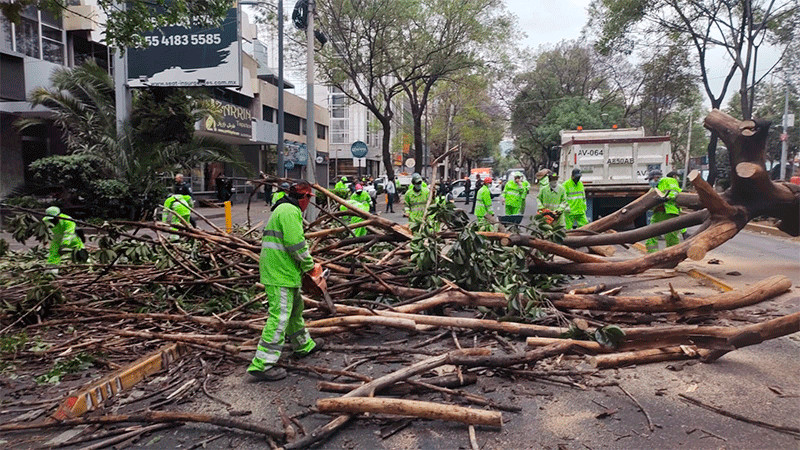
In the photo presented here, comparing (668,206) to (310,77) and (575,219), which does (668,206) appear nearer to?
(575,219)


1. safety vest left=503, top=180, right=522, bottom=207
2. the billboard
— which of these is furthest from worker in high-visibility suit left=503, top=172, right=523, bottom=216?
the billboard

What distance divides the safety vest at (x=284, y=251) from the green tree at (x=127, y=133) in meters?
12.1

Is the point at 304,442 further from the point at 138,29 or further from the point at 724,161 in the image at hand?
the point at 724,161

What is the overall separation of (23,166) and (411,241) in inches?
709

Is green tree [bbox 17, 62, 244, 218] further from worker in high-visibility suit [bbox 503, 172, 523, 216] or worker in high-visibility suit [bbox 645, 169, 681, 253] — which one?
worker in high-visibility suit [bbox 645, 169, 681, 253]

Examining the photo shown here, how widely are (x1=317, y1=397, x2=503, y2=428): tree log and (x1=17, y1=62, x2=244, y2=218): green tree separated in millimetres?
13421

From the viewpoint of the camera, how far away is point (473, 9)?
2284 cm

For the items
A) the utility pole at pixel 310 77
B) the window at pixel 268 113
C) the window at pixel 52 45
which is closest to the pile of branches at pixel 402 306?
the utility pole at pixel 310 77

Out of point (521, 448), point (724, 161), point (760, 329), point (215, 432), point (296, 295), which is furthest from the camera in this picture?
point (724, 161)

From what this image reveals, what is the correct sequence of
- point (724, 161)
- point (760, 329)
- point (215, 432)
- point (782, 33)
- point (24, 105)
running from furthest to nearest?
point (724, 161) < point (782, 33) < point (24, 105) < point (760, 329) < point (215, 432)

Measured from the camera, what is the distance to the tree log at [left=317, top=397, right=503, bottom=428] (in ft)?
11.4

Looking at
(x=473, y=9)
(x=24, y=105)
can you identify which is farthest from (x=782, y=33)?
(x=24, y=105)

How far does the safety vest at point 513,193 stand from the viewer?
11.6 metres

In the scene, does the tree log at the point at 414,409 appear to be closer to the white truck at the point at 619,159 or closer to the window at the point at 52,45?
the white truck at the point at 619,159
